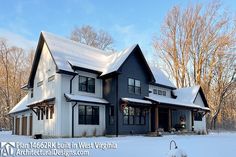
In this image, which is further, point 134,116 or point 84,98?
point 134,116

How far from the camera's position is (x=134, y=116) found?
942 inches

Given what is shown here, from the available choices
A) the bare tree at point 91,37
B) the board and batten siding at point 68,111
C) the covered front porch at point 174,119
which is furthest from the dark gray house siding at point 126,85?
the bare tree at point 91,37

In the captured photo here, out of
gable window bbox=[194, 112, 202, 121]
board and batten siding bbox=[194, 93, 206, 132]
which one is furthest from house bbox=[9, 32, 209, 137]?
board and batten siding bbox=[194, 93, 206, 132]

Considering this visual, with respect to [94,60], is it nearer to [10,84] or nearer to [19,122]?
[19,122]

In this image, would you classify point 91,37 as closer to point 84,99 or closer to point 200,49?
point 200,49

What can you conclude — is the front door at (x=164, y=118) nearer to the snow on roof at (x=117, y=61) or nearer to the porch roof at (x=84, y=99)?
the snow on roof at (x=117, y=61)

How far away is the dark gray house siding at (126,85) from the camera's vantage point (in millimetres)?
22469

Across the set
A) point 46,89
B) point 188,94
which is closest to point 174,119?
point 188,94

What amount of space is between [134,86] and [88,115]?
518cm

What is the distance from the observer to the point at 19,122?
99.9 feet

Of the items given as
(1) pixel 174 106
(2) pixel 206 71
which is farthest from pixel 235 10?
(1) pixel 174 106

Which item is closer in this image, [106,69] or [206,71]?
[106,69]

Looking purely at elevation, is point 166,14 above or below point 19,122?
above

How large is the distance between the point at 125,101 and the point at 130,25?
47.5 ft
